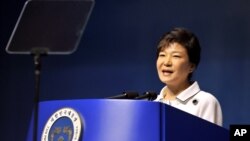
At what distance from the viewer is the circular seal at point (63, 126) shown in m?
1.79

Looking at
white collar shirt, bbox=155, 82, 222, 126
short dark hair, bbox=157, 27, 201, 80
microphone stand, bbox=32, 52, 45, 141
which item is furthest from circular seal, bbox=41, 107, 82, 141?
short dark hair, bbox=157, 27, 201, 80

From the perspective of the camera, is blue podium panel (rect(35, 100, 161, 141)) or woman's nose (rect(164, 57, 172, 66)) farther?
woman's nose (rect(164, 57, 172, 66))

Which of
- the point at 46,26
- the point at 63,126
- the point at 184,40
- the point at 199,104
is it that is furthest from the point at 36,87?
the point at 184,40

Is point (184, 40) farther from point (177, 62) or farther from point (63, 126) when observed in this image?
point (63, 126)

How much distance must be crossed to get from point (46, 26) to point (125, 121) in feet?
1.27

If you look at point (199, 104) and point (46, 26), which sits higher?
point (46, 26)

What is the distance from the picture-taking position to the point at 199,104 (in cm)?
235

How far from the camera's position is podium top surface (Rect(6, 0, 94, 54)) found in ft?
5.33

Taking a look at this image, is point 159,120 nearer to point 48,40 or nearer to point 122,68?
point 48,40

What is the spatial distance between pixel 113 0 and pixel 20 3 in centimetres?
77

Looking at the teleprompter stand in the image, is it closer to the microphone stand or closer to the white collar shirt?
the microphone stand

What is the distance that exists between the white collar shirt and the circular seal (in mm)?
671

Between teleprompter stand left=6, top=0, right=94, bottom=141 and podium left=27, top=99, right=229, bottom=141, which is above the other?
teleprompter stand left=6, top=0, right=94, bottom=141

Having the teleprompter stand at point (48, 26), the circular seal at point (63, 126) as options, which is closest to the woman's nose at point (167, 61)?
the circular seal at point (63, 126)
